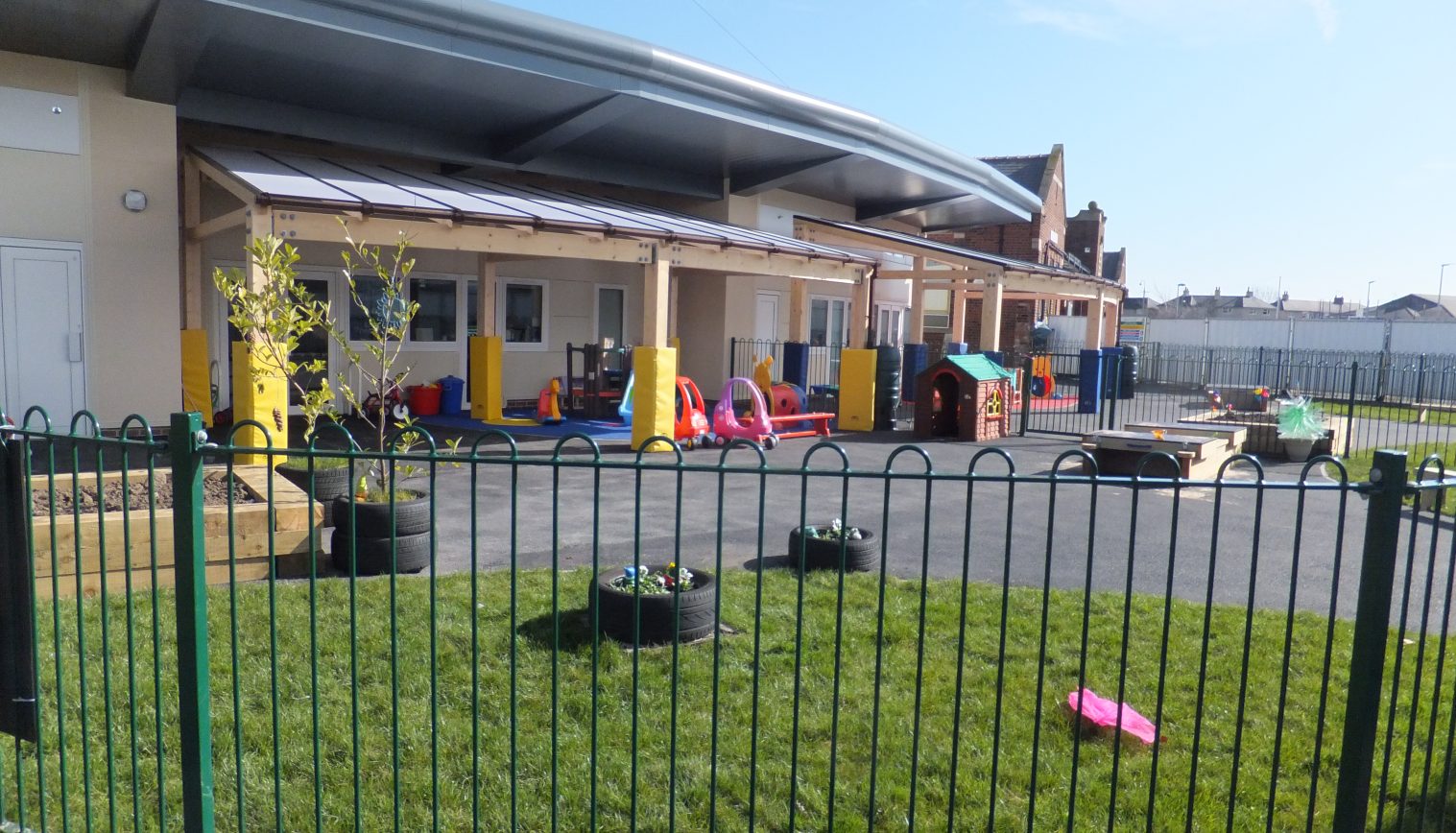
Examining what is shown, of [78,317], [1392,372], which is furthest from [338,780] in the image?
[1392,372]

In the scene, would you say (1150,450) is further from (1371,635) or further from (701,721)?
(1371,635)

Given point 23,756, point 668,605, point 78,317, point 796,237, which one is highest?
point 796,237

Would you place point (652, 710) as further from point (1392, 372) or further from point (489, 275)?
point (1392, 372)

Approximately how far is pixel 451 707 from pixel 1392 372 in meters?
31.8

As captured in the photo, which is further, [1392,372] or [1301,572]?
[1392,372]

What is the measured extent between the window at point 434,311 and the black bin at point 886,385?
23.7ft

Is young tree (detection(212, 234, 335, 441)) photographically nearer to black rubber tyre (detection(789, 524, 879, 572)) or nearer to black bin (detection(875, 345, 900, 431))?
black rubber tyre (detection(789, 524, 879, 572))

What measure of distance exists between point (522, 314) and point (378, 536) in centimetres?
1221

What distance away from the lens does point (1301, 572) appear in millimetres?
7406

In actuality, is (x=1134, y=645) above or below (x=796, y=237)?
below

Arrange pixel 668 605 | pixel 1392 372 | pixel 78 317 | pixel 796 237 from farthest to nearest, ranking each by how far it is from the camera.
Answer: pixel 1392 372, pixel 796 237, pixel 78 317, pixel 668 605

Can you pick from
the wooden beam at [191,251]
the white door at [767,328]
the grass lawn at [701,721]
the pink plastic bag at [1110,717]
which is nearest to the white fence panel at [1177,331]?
the white door at [767,328]

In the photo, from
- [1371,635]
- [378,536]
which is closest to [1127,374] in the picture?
[378,536]

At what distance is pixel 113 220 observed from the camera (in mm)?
12023
